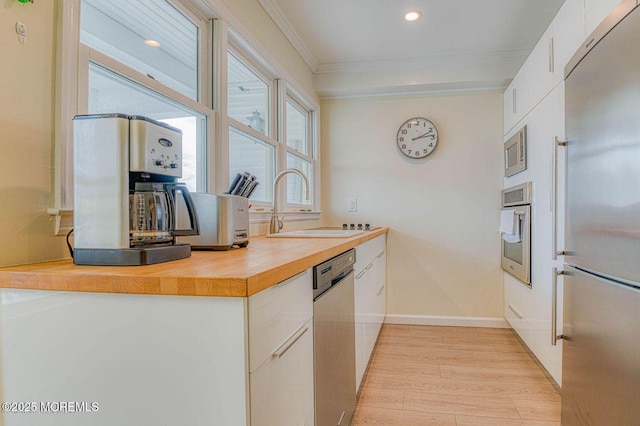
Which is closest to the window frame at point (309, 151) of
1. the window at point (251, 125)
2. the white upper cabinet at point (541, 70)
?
the window at point (251, 125)

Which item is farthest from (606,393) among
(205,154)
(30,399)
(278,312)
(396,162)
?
(396,162)

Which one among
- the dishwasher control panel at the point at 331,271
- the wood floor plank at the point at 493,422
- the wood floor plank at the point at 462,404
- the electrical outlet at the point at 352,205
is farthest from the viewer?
the electrical outlet at the point at 352,205

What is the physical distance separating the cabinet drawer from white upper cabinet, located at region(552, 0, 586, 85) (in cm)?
164

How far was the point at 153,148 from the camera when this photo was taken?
1.00 m

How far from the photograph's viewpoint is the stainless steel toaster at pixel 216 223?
4.67ft

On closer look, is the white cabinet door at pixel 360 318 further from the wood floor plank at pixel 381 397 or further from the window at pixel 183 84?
the window at pixel 183 84

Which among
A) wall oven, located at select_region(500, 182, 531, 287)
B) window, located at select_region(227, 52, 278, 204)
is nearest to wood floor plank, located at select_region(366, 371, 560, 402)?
wall oven, located at select_region(500, 182, 531, 287)

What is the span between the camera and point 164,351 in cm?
79

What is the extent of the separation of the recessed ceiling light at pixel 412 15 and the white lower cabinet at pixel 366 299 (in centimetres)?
155

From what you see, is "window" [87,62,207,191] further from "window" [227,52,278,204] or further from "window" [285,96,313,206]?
"window" [285,96,313,206]

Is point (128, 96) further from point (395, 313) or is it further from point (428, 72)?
point (395, 313)

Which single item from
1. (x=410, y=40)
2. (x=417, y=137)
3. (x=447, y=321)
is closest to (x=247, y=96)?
(x=410, y=40)

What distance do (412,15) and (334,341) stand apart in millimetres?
2214

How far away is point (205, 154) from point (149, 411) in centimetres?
132
